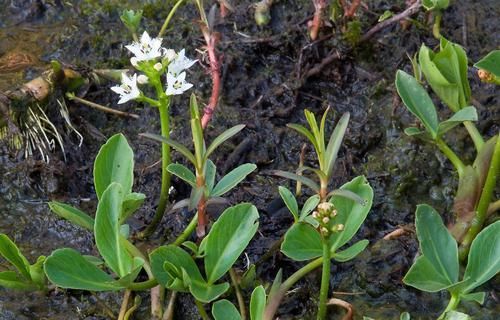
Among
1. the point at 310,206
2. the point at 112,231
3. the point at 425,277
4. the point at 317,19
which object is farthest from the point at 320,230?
the point at 317,19

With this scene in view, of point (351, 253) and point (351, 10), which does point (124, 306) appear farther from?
point (351, 10)

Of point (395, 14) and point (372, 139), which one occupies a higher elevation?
point (395, 14)

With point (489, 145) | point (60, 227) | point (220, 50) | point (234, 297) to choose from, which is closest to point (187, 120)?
point (220, 50)

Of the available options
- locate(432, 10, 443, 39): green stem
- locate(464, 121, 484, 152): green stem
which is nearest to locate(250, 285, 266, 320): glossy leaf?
locate(464, 121, 484, 152): green stem

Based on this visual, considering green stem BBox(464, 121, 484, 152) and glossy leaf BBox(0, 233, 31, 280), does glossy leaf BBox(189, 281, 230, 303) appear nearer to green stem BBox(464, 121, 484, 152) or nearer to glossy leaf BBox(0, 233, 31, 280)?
glossy leaf BBox(0, 233, 31, 280)

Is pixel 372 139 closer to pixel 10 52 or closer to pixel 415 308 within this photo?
pixel 415 308

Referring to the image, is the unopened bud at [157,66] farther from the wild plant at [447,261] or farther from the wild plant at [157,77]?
the wild plant at [447,261]
